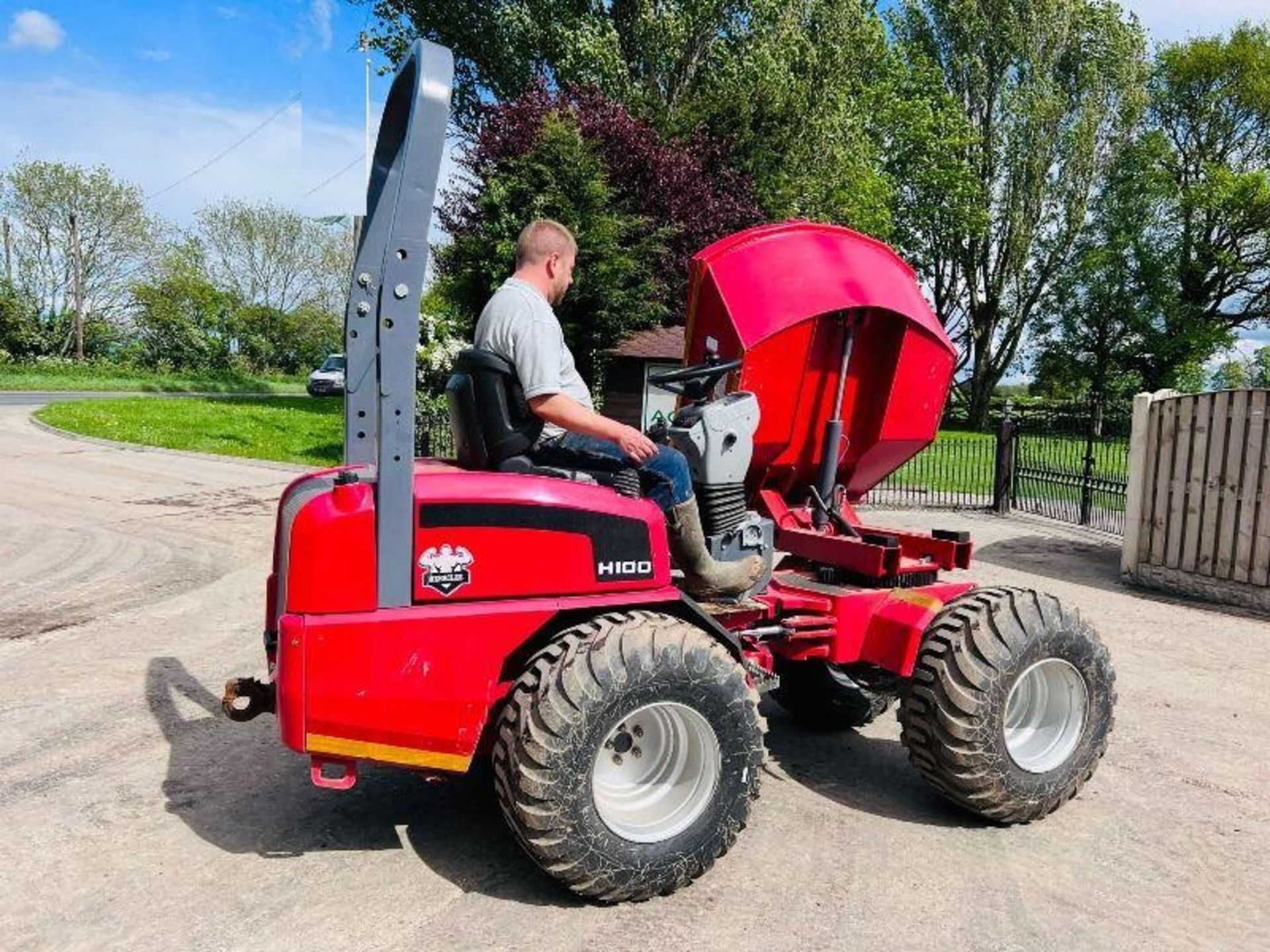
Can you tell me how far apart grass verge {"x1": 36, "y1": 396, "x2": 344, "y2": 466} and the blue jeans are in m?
13.7

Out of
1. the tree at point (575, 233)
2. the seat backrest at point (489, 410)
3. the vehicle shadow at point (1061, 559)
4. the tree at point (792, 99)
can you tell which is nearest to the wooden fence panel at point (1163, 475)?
the vehicle shadow at point (1061, 559)

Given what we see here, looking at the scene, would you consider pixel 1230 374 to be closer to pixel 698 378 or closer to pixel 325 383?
pixel 325 383

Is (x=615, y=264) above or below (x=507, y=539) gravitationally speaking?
above

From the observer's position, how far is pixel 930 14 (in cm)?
3472

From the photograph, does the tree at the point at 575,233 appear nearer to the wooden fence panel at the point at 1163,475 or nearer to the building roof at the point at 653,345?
the building roof at the point at 653,345

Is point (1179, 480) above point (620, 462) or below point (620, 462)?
below

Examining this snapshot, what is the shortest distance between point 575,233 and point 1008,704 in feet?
50.0

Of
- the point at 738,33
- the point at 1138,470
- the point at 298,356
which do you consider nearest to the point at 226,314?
the point at 298,356

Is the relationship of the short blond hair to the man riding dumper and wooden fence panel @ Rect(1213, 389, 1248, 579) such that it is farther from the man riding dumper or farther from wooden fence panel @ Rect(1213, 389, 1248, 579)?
wooden fence panel @ Rect(1213, 389, 1248, 579)

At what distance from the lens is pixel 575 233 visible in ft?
59.2

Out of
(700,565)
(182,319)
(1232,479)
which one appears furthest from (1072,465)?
(182,319)

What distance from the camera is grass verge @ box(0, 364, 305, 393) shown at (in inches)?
1369

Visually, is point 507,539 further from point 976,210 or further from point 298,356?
point 298,356

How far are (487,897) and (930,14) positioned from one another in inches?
1478
